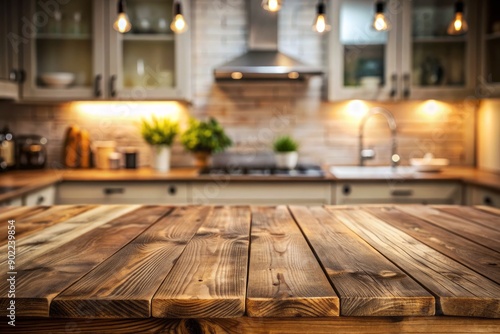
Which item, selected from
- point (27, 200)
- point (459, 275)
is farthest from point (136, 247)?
point (27, 200)

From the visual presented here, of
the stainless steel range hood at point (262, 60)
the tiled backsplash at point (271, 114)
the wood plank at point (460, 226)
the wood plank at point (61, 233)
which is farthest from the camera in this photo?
the tiled backsplash at point (271, 114)

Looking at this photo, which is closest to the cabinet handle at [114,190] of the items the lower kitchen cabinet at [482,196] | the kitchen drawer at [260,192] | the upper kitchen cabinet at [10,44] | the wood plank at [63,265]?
the kitchen drawer at [260,192]

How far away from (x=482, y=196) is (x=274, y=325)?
2.42 metres

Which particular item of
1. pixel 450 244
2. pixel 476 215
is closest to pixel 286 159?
pixel 476 215

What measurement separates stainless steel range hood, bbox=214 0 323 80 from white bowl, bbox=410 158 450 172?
3.24 ft

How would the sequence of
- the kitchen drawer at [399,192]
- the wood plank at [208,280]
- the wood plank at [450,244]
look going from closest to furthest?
1. the wood plank at [208,280]
2. the wood plank at [450,244]
3. the kitchen drawer at [399,192]

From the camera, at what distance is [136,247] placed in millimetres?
1258

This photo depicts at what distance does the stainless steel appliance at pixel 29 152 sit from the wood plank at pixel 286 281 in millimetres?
2651

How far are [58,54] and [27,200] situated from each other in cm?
123

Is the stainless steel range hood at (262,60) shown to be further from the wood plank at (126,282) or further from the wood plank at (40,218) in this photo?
the wood plank at (126,282)

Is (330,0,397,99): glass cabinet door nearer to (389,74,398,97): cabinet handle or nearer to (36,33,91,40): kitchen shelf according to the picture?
(389,74,398,97): cabinet handle

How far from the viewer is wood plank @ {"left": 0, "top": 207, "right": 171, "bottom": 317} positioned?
2.91ft

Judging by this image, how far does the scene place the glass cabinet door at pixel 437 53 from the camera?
351 cm

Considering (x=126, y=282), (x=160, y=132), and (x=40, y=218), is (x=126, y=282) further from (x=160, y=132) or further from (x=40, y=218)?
(x=160, y=132)
